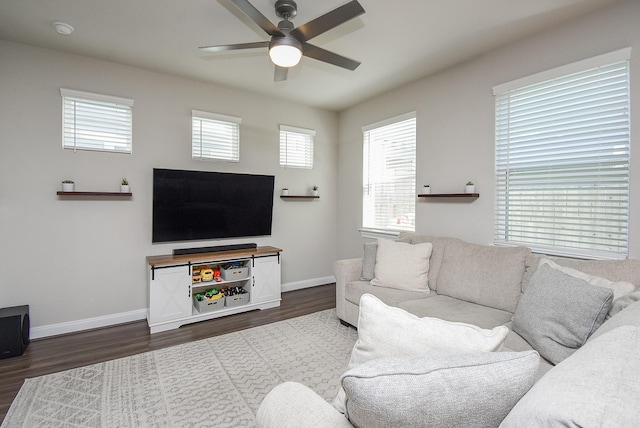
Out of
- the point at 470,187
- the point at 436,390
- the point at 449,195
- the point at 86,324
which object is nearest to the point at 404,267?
the point at 449,195

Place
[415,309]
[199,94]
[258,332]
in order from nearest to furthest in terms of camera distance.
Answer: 1. [415,309]
2. [258,332]
3. [199,94]

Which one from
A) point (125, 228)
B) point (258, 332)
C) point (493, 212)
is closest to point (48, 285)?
point (125, 228)

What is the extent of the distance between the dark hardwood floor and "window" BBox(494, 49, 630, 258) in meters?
2.50

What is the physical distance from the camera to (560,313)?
→ 168 centimetres

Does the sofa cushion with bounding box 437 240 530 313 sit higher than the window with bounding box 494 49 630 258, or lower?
lower

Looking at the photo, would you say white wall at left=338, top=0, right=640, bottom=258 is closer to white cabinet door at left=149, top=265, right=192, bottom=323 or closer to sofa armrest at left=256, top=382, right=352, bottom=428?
sofa armrest at left=256, top=382, right=352, bottom=428

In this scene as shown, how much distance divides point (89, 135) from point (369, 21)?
309 centimetres

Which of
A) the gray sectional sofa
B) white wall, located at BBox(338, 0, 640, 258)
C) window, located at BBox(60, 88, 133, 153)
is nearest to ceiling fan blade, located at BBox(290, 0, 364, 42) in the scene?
the gray sectional sofa

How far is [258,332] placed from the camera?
10.5 feet

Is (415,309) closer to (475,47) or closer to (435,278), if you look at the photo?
(435,278)

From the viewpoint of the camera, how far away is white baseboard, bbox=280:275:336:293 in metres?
4.66

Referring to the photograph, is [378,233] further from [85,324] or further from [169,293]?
[85,324]

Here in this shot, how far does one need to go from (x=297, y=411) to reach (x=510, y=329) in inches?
66.0

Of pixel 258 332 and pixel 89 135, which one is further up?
pixel 89 135
